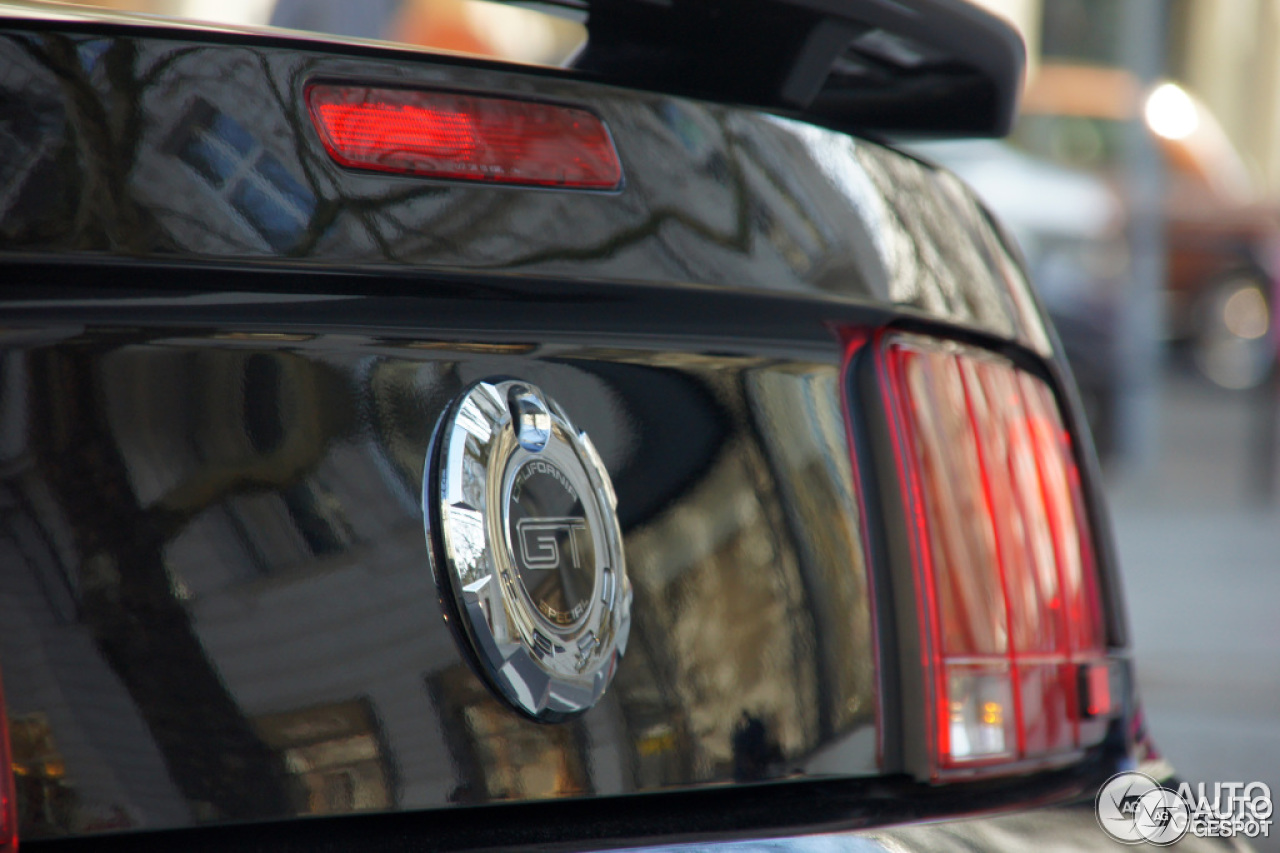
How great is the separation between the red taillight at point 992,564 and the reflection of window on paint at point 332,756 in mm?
460

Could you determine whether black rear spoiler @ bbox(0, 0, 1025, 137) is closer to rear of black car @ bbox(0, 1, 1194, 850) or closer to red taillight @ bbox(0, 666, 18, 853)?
rear of black car @ bbox(0, 1, 1194, 850)

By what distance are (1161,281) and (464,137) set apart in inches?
457

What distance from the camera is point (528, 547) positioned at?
974mm

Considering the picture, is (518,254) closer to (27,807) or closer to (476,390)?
(476,390)

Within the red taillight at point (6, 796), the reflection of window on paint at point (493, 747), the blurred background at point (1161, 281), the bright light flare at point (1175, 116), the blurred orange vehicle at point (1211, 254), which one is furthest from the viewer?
the bright light flare at point (1175, 116)

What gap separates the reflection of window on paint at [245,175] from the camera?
2.87 feet

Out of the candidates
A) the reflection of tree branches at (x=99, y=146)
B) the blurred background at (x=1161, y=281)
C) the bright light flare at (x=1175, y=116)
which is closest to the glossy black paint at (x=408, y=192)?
the reflection of tree branches at (x=99, y=146)

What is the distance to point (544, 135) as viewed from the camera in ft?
3.38

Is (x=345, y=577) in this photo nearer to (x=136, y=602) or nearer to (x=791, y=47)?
(x=136, y=602)

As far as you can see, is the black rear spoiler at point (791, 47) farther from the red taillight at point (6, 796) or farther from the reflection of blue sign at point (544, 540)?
the red taillight at point (6, 796)

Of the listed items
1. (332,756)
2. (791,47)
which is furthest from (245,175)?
(791,47)

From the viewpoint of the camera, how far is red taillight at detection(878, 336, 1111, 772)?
3.79 feet

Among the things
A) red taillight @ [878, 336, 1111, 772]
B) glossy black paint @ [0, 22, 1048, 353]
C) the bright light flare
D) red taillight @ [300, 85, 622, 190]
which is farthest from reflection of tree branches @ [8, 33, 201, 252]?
the bright light flare

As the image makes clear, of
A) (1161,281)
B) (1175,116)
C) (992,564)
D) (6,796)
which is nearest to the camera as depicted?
(6,796)
